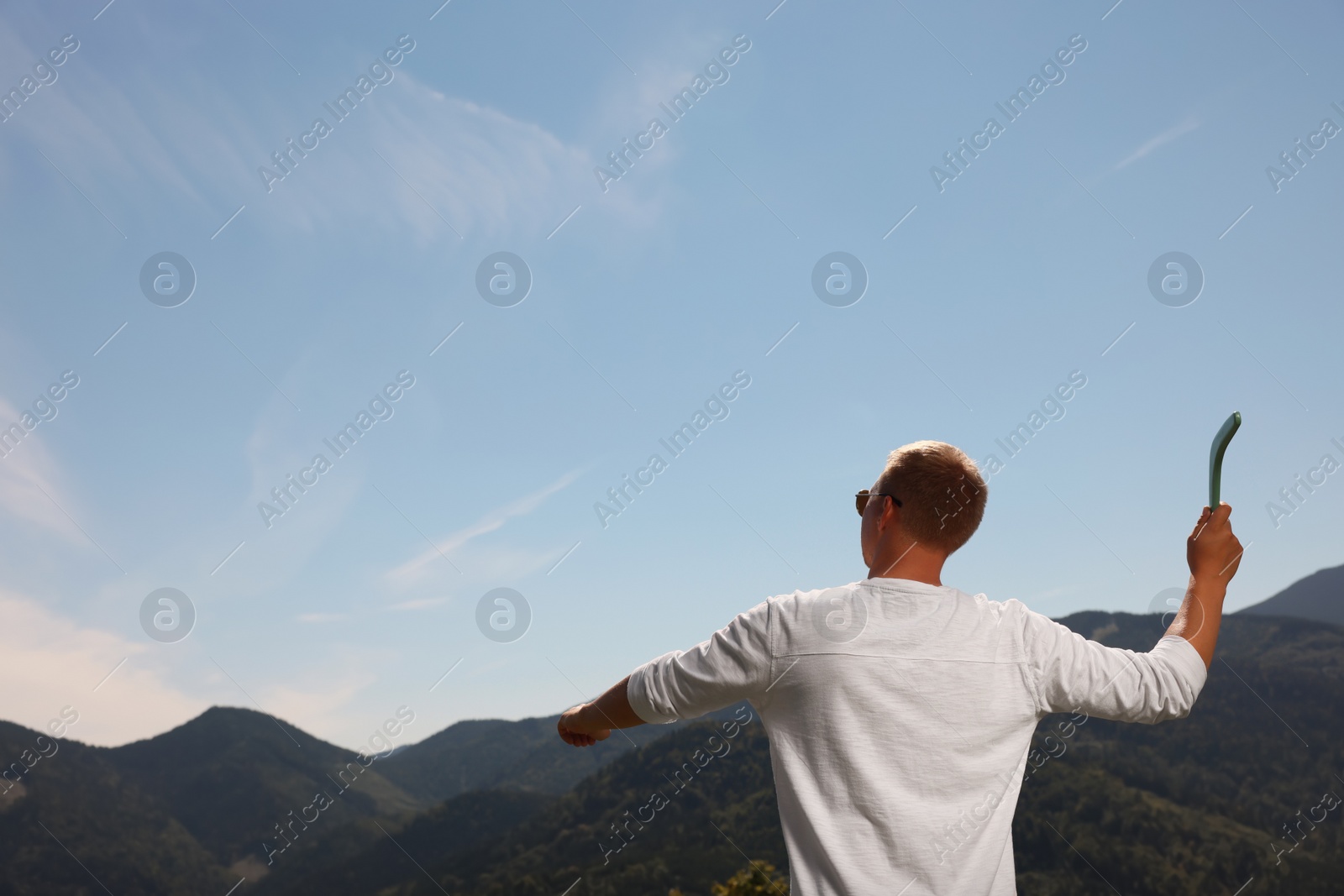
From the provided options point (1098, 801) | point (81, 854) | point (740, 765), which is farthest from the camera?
point (81, 854)

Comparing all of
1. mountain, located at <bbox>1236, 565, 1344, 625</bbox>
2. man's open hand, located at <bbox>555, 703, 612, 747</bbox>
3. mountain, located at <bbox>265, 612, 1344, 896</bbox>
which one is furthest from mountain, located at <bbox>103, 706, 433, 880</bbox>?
mountain, located at <bbox>1236, 565, 1344, 625</bbox>

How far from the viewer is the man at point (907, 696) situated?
2113 mm

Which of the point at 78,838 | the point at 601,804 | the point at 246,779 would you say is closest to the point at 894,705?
the point at 601,804

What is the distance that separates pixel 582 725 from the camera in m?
2.40

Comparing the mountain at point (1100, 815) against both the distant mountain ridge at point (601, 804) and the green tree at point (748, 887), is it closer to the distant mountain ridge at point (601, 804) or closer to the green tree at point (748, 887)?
the distant mountain ridge at point (601, 804)

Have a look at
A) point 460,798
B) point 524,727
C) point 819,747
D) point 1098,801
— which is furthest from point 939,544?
point 524,727

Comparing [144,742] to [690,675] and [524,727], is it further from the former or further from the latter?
[690,675]

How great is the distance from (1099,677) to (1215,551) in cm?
55

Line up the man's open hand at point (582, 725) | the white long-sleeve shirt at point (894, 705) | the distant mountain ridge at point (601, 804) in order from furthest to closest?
the distant mountain ridge at point (601, 804), the man's open hand at point (582, 725), the white long-sleeve shirt at point (894, 705)

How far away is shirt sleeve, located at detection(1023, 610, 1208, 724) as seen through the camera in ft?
7.26

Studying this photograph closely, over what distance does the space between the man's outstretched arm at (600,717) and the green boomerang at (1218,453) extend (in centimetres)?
162

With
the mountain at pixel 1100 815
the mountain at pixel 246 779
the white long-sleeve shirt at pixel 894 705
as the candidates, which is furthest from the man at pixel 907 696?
the mountain at pixel 246 779

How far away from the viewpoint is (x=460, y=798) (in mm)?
88938

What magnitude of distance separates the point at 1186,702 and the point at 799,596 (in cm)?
100
